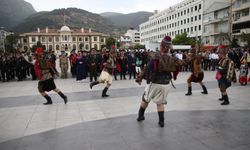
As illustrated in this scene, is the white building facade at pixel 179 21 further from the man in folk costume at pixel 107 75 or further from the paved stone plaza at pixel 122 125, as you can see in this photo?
the paved stone plaza at pixel 122 125

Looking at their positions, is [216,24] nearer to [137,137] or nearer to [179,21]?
[179,21]

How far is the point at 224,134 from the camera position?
15.7ft

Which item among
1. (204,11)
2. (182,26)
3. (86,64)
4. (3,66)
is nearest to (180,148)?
(86,64)

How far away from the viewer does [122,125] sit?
5.51 metres

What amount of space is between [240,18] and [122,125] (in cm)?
4775

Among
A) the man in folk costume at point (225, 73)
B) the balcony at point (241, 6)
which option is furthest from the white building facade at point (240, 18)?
the man in folk costume at point (225, 73)

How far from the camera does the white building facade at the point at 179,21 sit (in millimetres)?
65312

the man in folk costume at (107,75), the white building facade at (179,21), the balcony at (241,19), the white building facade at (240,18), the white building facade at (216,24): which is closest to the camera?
the man in folk costume at (107,75)

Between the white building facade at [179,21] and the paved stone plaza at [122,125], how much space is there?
4313cm

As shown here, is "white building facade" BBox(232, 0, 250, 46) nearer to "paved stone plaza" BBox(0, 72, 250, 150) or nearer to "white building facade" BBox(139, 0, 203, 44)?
"white building facade" BBox(139, 0, 203, 44)

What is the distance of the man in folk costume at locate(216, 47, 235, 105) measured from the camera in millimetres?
7203

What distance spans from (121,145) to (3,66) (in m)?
13.0

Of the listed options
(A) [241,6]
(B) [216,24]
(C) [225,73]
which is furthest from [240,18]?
(C) [225,73]

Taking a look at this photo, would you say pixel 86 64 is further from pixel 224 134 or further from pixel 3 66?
pixel 224 134
